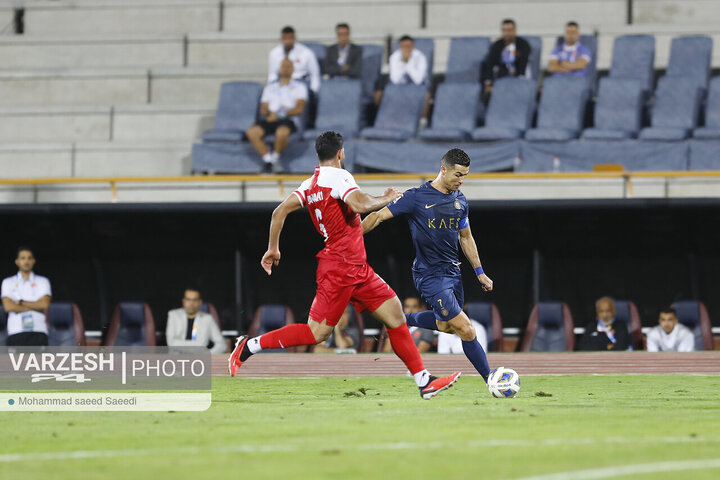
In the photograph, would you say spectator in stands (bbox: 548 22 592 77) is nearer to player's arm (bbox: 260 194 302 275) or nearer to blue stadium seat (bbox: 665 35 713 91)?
blue stadium seat (bbox: 665 35 713 91)

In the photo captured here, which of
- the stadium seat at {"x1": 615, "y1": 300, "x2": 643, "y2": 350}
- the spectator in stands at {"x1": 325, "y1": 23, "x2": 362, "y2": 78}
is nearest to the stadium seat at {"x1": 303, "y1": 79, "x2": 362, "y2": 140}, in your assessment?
the spectator in stands at {"x1": 325, "y1": 23, "x2": 362, "y2": 78}

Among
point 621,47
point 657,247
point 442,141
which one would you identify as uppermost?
point 621,47

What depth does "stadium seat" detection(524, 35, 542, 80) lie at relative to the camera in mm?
20500

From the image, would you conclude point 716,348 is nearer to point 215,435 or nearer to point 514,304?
point 514,304

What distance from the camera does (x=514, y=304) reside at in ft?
63.9

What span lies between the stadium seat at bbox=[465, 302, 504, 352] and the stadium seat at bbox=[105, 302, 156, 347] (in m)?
5.15

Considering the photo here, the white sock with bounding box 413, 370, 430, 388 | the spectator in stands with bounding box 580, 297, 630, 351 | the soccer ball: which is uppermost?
the white sock with bounding box 413, 370, 430, 388

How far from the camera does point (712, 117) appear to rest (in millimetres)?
18781

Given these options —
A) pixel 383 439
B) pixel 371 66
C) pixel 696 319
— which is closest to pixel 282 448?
pixel 383 439

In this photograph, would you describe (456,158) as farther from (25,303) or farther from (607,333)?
(25,303)

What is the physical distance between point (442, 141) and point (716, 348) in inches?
220

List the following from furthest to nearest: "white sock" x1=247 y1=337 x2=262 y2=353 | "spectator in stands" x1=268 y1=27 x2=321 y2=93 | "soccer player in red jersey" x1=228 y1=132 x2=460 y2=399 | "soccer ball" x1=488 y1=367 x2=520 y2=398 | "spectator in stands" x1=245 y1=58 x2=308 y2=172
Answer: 1. "spectator in stands" x1=268 y1=27 x2=321 y2=93
2. "spectator in stands" x1=245 y1=58 x2=308 y2=172
3. "white sock" x1=247 y1=337 x2=262 y2=353
4. "soccer ball" x1=488 y1=367 x2=520 y2=398
5. "soccer player in red jersey" x1=228 y1=132 x2=460 y2=399

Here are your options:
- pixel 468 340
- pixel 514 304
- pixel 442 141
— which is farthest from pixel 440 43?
pixel 468 340

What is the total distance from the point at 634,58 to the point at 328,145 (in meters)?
13.4
